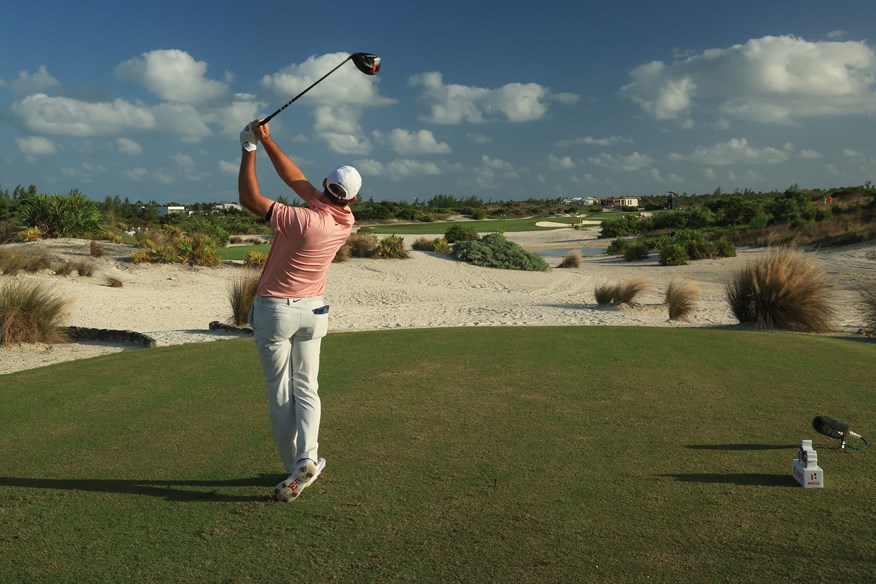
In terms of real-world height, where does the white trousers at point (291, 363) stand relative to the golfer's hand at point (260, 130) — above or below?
below

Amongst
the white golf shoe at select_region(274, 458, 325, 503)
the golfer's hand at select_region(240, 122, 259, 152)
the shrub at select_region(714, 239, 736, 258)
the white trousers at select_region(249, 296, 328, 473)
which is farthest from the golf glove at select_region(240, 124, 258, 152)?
the shrub at select_region(714, 239, 736, 258)

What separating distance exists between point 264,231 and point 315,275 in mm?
55683

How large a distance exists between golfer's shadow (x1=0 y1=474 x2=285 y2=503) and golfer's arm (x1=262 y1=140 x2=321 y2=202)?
73.3 inches

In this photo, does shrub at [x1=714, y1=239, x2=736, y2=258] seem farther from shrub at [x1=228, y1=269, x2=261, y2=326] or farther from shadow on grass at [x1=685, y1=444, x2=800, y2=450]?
shadow on grass at [x1=685, y1=444, x2=800, y2=450]

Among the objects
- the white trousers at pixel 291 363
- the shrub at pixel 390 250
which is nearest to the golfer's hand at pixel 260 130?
the white trousers at pixel 291 363

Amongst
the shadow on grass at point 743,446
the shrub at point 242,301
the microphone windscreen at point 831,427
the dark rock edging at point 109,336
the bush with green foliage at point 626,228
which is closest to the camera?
the microphone windscreen at point 831,427

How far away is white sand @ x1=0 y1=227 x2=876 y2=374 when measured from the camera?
1623 cm

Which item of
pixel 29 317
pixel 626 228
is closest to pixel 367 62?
pixel 29 317

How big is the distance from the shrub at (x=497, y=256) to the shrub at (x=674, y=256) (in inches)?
241

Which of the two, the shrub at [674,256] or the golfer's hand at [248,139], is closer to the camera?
the golfer's hand at [248,139]

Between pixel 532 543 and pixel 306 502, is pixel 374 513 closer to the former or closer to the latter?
pixel 306 502

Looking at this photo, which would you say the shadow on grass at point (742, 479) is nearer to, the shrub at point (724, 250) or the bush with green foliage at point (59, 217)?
the bush with green foliage at point (59, 217)

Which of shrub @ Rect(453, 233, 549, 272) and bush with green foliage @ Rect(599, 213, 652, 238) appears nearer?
shrub @ Rect(453, 233, 549, 272)

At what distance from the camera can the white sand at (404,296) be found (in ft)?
53.3
